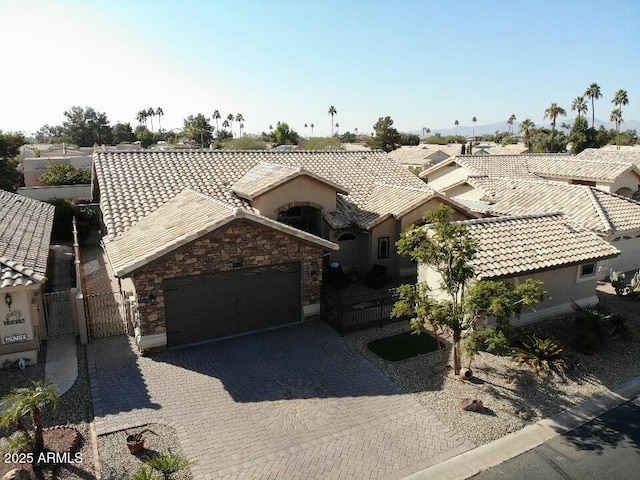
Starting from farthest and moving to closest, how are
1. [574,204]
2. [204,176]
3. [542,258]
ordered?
[574,204] → [204,176] → [542,258]

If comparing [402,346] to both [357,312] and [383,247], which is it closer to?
[357,312]

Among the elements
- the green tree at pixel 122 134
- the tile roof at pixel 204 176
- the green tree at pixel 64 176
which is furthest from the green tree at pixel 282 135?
the tile roof at pixel 204 176

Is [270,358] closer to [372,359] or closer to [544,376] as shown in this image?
[372,359]

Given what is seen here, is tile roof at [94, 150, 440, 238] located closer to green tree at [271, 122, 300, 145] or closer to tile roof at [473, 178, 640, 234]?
tile roof at [473, 178, 640, 234]

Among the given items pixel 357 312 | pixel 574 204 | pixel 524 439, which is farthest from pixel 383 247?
pixel 524 439

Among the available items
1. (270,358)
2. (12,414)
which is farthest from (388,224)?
(12,414)
